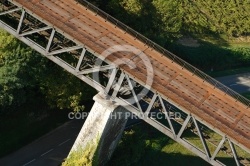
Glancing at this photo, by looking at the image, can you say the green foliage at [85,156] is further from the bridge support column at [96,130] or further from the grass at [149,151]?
the grass at [149,151]

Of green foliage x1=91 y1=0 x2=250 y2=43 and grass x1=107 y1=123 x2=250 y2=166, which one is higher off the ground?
green foliage x1=91 y1=0 x2=250 y2=43

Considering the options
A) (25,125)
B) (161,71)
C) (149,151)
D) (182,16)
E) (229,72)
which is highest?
(182,16)

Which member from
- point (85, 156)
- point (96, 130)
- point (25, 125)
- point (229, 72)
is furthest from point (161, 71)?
point (229, 72)

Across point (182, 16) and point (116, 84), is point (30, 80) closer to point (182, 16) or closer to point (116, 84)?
point (116, 84)
